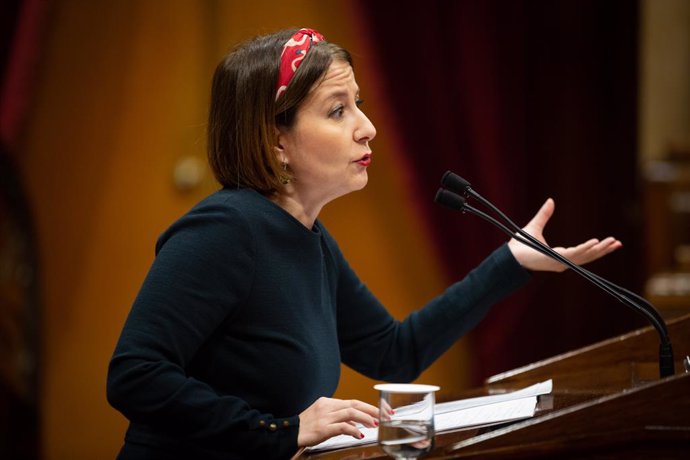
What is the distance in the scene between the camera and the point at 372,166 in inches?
149

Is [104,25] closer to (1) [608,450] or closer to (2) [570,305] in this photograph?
(2) [570,305]

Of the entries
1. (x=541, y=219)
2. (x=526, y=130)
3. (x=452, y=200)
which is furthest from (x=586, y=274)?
(x=526, y=130)

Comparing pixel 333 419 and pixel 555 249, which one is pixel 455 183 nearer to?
pixel 555 249

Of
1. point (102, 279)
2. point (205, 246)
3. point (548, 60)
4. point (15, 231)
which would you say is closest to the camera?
point (205, 246)

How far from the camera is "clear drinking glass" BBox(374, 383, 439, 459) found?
A: 3.52 ft

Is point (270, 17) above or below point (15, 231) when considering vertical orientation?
above

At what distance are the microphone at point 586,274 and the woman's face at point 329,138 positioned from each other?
16cm

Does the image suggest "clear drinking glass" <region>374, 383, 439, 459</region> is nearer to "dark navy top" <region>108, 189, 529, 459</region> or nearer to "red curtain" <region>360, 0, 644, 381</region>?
"dark navy top" <region>108, 189, 529, 459</region>

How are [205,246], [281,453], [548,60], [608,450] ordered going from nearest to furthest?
[608,450]
[281,453]
[205,246]
[548,60]

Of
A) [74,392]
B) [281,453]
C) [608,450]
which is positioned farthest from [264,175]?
[74,392]

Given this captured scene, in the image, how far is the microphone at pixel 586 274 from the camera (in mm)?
1350

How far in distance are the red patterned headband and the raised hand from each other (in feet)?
1.75

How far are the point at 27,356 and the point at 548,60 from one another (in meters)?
2.38

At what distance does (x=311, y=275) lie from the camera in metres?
1.56
